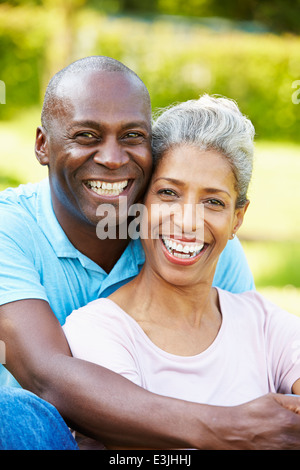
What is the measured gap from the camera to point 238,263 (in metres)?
3.50

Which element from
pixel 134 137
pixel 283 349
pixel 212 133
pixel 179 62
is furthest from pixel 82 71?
pixel 179 62

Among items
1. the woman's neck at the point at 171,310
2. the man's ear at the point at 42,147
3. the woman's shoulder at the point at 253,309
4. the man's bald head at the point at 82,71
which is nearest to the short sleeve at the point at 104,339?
the woman's neck at the point at 171,310

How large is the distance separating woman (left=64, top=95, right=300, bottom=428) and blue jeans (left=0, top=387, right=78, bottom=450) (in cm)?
34

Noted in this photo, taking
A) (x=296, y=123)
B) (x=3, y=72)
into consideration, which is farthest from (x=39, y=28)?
(x=296, y=123)

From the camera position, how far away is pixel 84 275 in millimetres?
3131

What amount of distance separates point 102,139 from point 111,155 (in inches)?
4.1

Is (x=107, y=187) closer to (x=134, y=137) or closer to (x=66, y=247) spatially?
(x=134, y=137)

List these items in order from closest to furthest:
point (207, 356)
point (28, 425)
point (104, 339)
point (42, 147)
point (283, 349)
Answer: point (28, 425), point (104, 339), point (207, 356), point (283, 349), point (42, 147)

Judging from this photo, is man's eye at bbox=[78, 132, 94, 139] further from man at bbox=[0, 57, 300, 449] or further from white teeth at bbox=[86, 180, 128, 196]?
white teeth at bbox=[86, 180, 128, 196]

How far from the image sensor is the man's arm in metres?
2.31

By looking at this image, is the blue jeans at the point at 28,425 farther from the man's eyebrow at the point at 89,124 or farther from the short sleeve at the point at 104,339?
the man's eyebrow at the point at 89,124

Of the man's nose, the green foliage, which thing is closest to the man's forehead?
the man's nose
